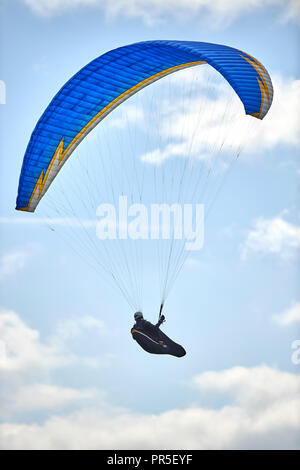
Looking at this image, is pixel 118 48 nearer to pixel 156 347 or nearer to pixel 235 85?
pixel 235 85

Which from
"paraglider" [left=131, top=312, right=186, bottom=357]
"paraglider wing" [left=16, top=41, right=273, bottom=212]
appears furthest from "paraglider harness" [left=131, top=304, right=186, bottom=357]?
"paraglider wing" [left=16, top=41, right=273, bottom=212]

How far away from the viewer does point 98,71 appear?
1884cm

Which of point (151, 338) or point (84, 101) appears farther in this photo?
point (84, 101)

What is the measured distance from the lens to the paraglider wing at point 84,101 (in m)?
18.8

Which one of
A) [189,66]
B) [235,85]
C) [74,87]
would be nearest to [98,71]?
[74,87]

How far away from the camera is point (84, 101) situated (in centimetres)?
1884

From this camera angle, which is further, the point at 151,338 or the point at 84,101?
the point at 84,101

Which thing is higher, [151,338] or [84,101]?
[84,101]

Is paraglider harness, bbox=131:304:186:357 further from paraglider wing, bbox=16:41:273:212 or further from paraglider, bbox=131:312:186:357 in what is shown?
paraglider wing, bbox=16:41:273:212

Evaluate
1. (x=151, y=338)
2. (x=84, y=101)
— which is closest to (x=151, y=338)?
(x=151, y=338)

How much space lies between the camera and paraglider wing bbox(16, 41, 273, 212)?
1880cm

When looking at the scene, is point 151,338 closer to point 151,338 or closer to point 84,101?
point 151,338

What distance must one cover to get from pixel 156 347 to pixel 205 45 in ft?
24.6
